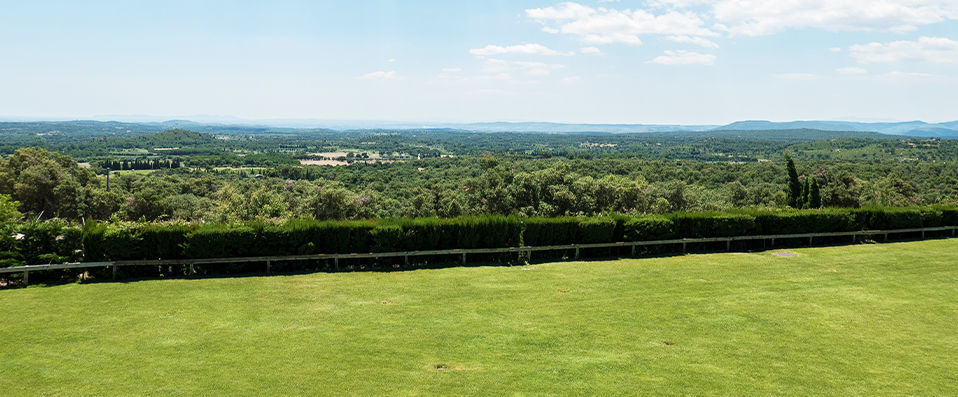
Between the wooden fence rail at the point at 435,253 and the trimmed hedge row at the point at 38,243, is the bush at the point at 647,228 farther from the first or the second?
the trimmed hedge row at the point at 38,243

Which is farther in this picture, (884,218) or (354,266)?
(884,218)

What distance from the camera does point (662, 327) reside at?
37.9 ft

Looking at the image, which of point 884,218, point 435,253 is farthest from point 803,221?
point 435,253

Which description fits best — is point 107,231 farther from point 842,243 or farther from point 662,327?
point 842,243

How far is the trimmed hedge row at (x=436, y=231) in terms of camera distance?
1571 cm

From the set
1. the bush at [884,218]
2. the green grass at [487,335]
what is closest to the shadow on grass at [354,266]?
the green grass at [487,335]

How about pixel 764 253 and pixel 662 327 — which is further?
pixel 764 253

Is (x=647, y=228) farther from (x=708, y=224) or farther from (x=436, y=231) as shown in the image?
(x=436, y=231)

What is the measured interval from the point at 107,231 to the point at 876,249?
91.7 feet

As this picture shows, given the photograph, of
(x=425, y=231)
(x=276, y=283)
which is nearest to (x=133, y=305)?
(x=276, y=283)

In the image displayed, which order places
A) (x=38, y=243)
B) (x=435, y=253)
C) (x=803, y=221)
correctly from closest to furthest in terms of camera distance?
(x=38, y=243), (x=435, y=253), (x=803, y=221)

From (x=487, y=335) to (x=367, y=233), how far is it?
8.00 m

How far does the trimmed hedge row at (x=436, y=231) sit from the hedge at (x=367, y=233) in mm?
30

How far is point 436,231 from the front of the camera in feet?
60.4
